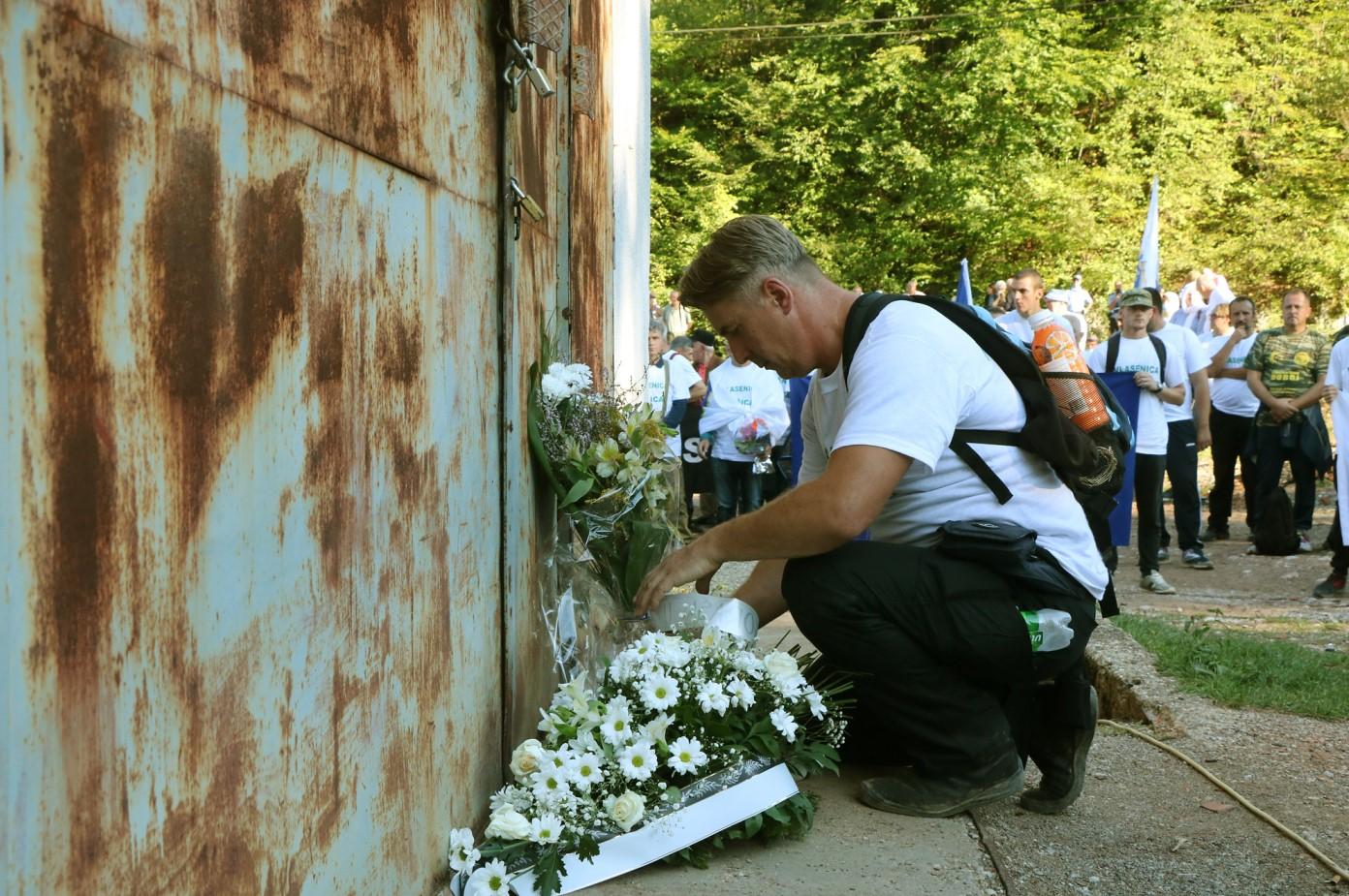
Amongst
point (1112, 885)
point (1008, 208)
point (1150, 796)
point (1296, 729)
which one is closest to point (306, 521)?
point (1112, 885)

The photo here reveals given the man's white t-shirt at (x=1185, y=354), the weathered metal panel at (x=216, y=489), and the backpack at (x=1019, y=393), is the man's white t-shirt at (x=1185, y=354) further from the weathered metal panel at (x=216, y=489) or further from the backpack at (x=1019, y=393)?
the weathered metal panel at (x=216, y=489)

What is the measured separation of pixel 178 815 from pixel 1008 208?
79.9 ft

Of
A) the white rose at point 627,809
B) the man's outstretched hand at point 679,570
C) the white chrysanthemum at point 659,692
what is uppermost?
the man's outstretched hand at point 679,570

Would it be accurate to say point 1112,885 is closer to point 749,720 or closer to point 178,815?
point 749,720

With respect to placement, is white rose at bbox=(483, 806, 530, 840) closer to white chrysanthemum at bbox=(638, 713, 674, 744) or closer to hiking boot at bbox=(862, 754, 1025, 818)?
white chrysanthemum at bbox=(638, 713, 674, 744)

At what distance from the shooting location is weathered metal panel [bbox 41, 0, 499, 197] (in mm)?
1526

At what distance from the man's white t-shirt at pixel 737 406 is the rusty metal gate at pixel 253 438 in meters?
7.64

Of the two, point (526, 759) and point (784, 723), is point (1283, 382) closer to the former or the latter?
point (784, 723)

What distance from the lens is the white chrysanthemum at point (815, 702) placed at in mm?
3242

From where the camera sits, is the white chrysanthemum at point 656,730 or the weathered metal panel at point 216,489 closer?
the weathered metal panel at point 216,489

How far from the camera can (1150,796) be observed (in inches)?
152

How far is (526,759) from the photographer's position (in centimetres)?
292

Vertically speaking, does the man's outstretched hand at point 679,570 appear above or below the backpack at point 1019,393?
below

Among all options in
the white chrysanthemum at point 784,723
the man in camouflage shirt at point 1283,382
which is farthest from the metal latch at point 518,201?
the man in camouflage shirt at point 1283,382
